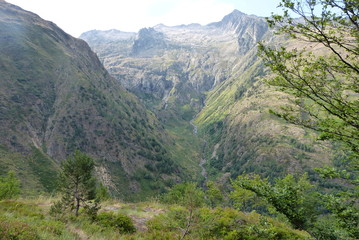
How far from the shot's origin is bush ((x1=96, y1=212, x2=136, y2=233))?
1362 cm

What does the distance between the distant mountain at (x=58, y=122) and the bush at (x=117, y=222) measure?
57998mm

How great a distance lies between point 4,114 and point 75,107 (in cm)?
3119

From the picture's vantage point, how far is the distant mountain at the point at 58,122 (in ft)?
240

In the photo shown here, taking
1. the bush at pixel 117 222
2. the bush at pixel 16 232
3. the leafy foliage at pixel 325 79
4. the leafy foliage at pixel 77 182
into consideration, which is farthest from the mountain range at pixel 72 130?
the leafy foliage at pixel 325 79

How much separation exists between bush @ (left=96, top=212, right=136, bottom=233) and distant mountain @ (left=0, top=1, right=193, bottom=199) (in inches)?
2283

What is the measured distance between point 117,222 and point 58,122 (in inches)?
3835

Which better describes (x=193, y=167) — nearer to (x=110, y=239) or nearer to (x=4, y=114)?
(x=4, y=114)

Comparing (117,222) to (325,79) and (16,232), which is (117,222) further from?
(325,79)

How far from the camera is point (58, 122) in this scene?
96.1 metres

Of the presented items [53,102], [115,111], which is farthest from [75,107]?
[115,111]

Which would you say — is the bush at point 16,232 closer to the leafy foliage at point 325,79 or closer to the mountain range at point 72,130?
Answer: the leafy foliage at point 325,79

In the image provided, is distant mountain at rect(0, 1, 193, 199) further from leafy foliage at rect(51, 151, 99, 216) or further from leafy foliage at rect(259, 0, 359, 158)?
leafy foliage at rect(259, 0, 359, 158)

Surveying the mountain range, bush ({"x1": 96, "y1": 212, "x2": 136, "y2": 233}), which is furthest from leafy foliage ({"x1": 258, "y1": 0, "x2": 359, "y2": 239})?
the mountain range

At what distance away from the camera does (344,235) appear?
849 cm
